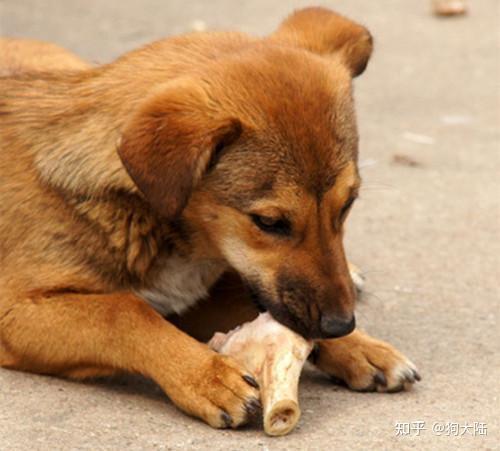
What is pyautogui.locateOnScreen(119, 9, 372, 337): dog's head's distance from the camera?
4.79 metres

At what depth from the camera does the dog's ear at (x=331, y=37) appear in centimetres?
568

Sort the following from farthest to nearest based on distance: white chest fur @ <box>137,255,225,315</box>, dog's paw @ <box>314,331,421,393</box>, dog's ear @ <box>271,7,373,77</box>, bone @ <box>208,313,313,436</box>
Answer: dog's ear @ <box>271,7,373,77</box> < white chest fur @ <box>137,255,225,315</box> < dog's paw @ <box>314,331,421,393</box> < bone @ <box>208,313,313,436</box>

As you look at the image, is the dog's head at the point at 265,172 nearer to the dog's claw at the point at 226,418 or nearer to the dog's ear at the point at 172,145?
the dog's ear at the point at 172,145

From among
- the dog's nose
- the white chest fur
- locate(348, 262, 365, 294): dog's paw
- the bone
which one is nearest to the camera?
the bone

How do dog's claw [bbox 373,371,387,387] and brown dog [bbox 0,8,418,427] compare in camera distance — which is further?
dog's claw [bbox 373,371,387,387]

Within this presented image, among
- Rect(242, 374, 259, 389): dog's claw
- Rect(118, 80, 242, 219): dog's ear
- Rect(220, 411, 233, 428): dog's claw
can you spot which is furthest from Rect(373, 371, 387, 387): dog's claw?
Rect(118, 80, 242, 219): dog's ear

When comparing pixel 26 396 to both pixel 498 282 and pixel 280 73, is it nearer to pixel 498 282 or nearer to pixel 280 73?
pixel 280 73

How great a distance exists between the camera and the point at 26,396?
504 cm

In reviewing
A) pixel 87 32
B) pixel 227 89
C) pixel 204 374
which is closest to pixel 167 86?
pixel 227 89

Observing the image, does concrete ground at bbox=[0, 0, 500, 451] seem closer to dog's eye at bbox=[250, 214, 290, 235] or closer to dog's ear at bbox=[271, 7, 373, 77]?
dog's eye at bbox=[250, 214, 290, 235]

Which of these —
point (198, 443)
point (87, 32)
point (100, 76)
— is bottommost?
point (87, 32)

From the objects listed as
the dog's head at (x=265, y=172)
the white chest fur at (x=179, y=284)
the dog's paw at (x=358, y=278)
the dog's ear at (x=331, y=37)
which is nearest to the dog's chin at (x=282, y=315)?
the dog's head at (x=265, y=172)

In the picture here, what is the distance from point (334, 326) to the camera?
4.83m

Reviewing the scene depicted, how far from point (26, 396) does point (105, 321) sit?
393mm
